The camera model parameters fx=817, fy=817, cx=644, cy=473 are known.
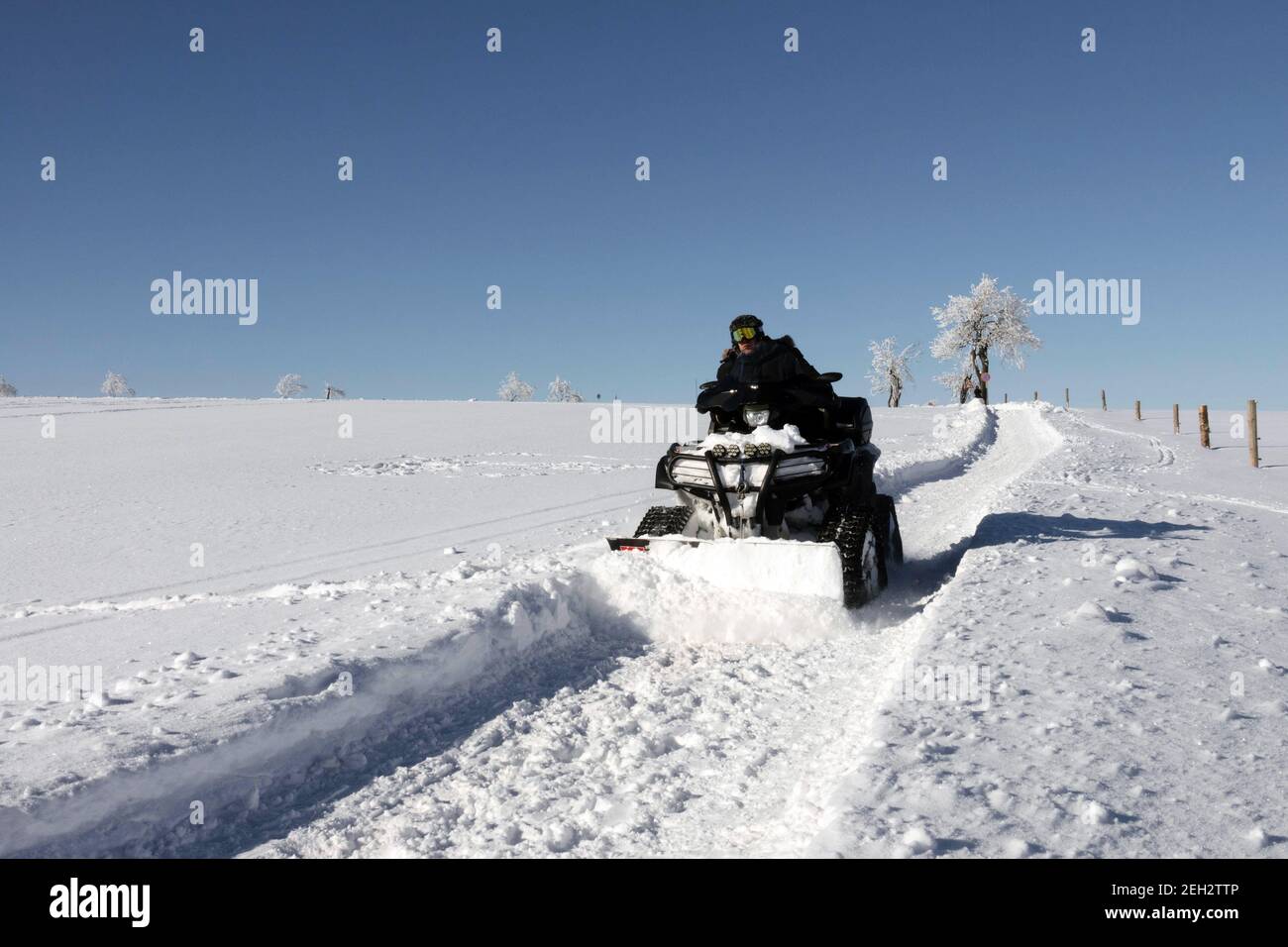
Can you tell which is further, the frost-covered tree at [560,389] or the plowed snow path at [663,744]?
the frost-covered tree at [560,389]

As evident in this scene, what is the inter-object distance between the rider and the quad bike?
0.30 ft

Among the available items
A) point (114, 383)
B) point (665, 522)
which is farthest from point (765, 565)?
point (114, 383)

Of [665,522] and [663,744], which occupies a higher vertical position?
[665,522]

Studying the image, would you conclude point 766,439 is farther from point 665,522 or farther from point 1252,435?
point 1252,435

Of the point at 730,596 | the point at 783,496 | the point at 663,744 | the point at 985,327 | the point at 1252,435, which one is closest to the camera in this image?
the point at 663,744

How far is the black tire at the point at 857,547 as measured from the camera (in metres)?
5.36

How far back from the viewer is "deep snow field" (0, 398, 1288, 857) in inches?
110

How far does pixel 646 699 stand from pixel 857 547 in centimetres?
201

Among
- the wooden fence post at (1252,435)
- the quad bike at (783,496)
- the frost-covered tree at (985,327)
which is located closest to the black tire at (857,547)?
the quad bike at (783,496)

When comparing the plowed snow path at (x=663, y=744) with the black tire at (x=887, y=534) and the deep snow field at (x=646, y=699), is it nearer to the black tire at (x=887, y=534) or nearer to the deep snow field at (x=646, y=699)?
the deep snow field at (x=646, y=699)

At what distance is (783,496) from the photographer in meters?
5.99

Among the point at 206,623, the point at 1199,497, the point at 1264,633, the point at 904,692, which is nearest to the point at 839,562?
the point at 904,692
